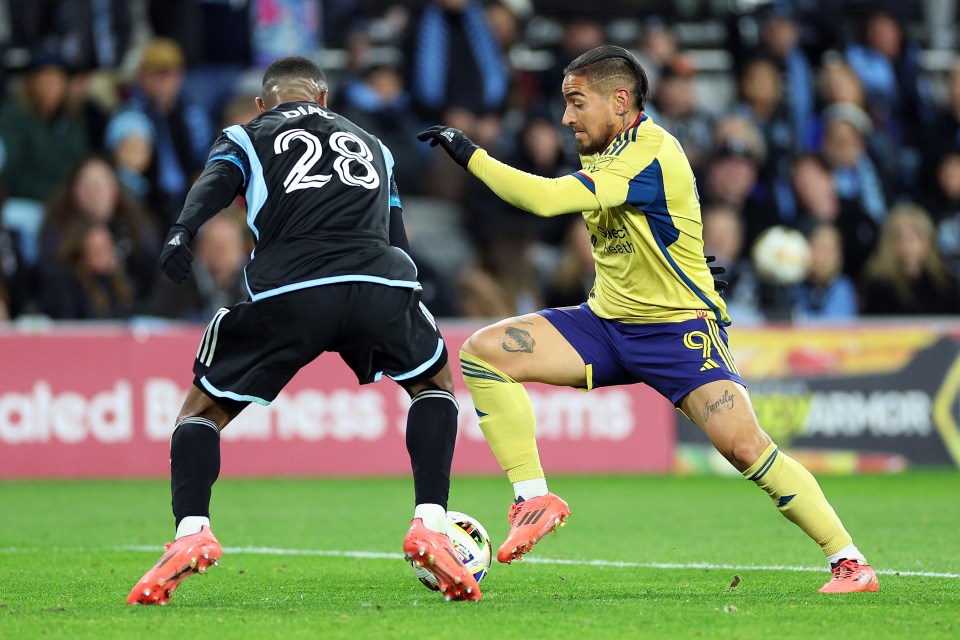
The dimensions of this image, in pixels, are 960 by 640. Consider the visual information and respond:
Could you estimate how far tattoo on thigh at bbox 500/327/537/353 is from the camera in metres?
6.27

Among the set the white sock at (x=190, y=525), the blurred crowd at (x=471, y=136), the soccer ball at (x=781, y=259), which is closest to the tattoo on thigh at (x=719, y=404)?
the white sock at (x=190, y=525)

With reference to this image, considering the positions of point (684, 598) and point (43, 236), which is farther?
point (43, 236)

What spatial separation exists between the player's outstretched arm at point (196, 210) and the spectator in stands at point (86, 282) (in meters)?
6.83

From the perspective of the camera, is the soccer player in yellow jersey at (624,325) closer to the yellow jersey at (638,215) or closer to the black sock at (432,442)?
the yellow jersey at (638,215)

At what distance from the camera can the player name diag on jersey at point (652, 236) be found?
596 cm

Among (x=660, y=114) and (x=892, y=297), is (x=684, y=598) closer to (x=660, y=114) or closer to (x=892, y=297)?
(x=892, y=297)

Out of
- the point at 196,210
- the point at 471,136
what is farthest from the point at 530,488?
the point at 471,136

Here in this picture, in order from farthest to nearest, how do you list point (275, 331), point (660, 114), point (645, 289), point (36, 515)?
point (660, 114) < point (36, 515) < point (645, 289) < point (275, 331)

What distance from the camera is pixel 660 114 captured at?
1501 centimetres

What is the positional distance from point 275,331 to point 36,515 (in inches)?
175

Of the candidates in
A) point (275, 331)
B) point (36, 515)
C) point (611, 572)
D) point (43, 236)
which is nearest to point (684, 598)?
point (611, 572)

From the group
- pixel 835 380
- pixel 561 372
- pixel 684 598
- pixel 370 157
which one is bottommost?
pixel 835 380

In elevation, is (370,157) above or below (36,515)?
above

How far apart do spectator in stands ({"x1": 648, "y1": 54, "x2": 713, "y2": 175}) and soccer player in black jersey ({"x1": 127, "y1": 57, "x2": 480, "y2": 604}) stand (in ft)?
30.1
